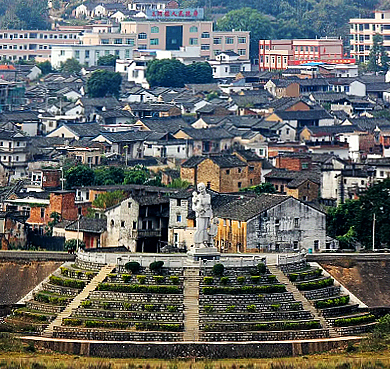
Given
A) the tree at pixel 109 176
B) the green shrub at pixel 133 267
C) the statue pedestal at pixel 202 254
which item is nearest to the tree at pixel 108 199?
the tree at pixel 109 176

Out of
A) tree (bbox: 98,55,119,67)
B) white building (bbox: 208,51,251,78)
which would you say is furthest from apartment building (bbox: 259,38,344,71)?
tree (bbox: 98,55,119,67)

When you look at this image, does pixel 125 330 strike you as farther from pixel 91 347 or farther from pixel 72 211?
pixel 72 211

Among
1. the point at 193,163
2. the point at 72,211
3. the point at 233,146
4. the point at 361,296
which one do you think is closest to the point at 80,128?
the point at 233,146

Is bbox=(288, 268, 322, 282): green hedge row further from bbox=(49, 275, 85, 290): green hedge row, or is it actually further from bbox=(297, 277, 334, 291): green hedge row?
bbox=(49, 275, 85, 290): green hedge row

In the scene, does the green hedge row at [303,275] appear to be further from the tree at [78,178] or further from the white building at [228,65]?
the white building at [228,65]

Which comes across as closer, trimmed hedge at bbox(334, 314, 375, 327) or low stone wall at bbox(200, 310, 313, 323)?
low stone wall at bbox(200, 310, 313, 323)

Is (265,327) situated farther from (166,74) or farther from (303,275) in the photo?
(166,74)

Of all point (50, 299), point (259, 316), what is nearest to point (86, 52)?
point (50, 299)
